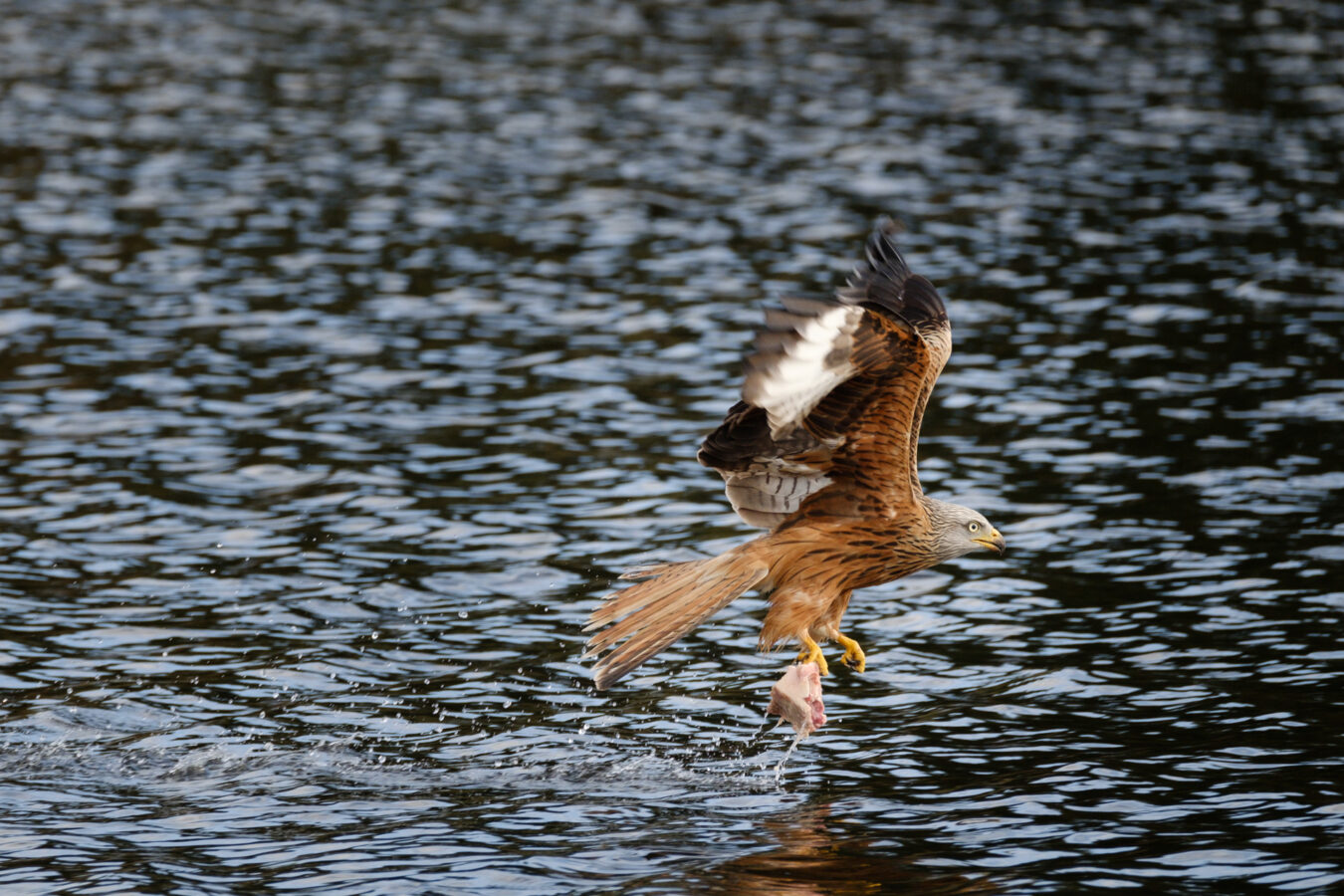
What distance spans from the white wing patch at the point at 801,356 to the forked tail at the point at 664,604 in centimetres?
113

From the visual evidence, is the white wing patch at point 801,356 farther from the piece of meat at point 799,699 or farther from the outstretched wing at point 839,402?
the piece of meat at point 799,699

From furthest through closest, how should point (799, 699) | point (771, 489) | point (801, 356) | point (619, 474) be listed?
point (619, 474) → point (771, 489) → point (799, 699) → point (801, 356)

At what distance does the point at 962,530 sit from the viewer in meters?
8.13

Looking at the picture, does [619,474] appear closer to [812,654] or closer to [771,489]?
[771,489]

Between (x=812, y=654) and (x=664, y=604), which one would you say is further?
(x=812, y=654)

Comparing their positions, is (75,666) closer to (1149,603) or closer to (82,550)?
(82,550)

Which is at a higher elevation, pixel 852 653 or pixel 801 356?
pixel 801 356

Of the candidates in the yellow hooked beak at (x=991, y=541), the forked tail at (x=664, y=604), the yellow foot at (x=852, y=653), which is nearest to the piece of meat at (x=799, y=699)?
the forked tail at (x=664, y=604)

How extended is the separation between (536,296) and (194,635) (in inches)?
285

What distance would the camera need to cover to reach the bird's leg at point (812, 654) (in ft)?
26.3

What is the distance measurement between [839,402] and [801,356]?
77 cm

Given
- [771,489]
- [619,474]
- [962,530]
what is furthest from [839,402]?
[619,474]

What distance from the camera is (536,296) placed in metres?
16.0

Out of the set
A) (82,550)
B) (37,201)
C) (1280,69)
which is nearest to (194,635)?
(82,550)
